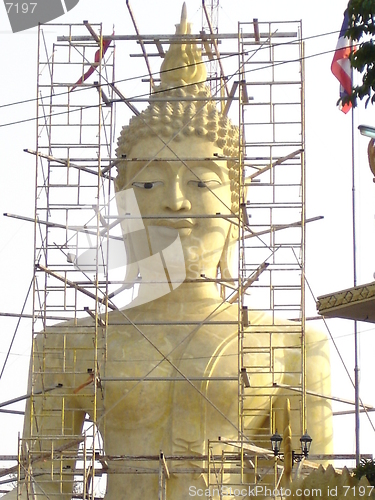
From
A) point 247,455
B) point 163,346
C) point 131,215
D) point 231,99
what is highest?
point 231,99

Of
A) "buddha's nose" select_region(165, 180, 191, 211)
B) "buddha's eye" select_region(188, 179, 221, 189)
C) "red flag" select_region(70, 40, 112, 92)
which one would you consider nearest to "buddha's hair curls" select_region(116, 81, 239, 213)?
"buddha's eye" select_region(188, 179, 221, 189)

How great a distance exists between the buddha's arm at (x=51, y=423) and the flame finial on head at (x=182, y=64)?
13.8 ft

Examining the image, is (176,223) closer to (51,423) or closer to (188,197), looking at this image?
(188,197)

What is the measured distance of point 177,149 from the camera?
2355 cm

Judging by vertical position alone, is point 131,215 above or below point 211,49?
below

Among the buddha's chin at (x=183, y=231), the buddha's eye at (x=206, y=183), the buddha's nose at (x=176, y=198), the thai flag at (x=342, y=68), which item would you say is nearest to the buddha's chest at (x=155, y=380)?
the buddha's chin at (x=183, y=231)

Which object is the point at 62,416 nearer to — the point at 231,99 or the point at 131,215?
the point at 131,215

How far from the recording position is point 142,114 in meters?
24.0

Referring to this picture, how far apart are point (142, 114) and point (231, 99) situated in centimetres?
141

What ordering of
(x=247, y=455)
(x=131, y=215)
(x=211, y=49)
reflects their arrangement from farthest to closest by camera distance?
1. (x=211, y=49)
2. (x=131, y=215)
3. (x=247, y=455)

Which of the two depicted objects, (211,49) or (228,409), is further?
(211,49)

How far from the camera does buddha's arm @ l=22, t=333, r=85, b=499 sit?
22250 millimetres

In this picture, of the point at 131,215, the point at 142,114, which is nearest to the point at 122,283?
the point at 131,215

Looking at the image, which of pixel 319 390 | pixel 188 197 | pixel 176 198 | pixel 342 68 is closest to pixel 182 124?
pixel 188 197
